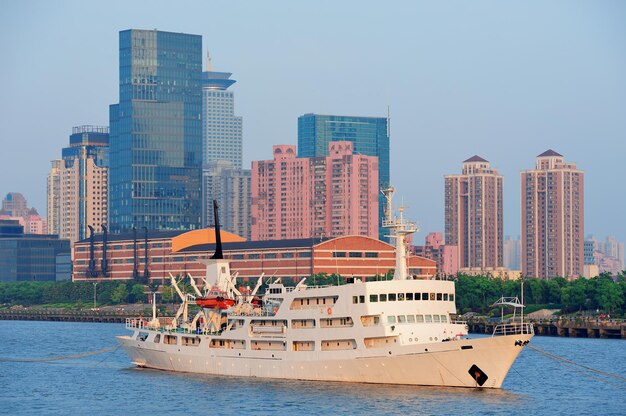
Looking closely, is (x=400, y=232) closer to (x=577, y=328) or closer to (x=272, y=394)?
(x=272, y=394)

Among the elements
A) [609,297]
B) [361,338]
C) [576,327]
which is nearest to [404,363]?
[361,338]

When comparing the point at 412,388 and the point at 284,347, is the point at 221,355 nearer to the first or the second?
the point at 284,347

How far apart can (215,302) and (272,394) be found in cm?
1568

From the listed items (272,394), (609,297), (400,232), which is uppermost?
(400,232)

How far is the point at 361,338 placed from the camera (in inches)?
3489

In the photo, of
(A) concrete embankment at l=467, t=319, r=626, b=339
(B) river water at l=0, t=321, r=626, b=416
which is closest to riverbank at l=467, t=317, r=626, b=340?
(A) concrete embankment at l=467, t=319, r=626, b=339

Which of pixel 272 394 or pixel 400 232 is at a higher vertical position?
pixel 400 232

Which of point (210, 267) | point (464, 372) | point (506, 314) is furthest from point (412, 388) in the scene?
point (506, 314)

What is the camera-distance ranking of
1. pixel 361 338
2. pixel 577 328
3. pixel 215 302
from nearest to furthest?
pixel 361 338 → pixel 215 302 → pixel 577 328

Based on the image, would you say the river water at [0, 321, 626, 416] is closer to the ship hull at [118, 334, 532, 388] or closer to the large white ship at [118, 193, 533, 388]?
the ship hull at [118, 334, 532, 388]

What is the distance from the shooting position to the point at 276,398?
282 ft

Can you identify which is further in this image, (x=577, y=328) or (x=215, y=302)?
(x=577, y=328)

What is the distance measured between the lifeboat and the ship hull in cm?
528

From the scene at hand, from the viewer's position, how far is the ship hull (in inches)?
3370
